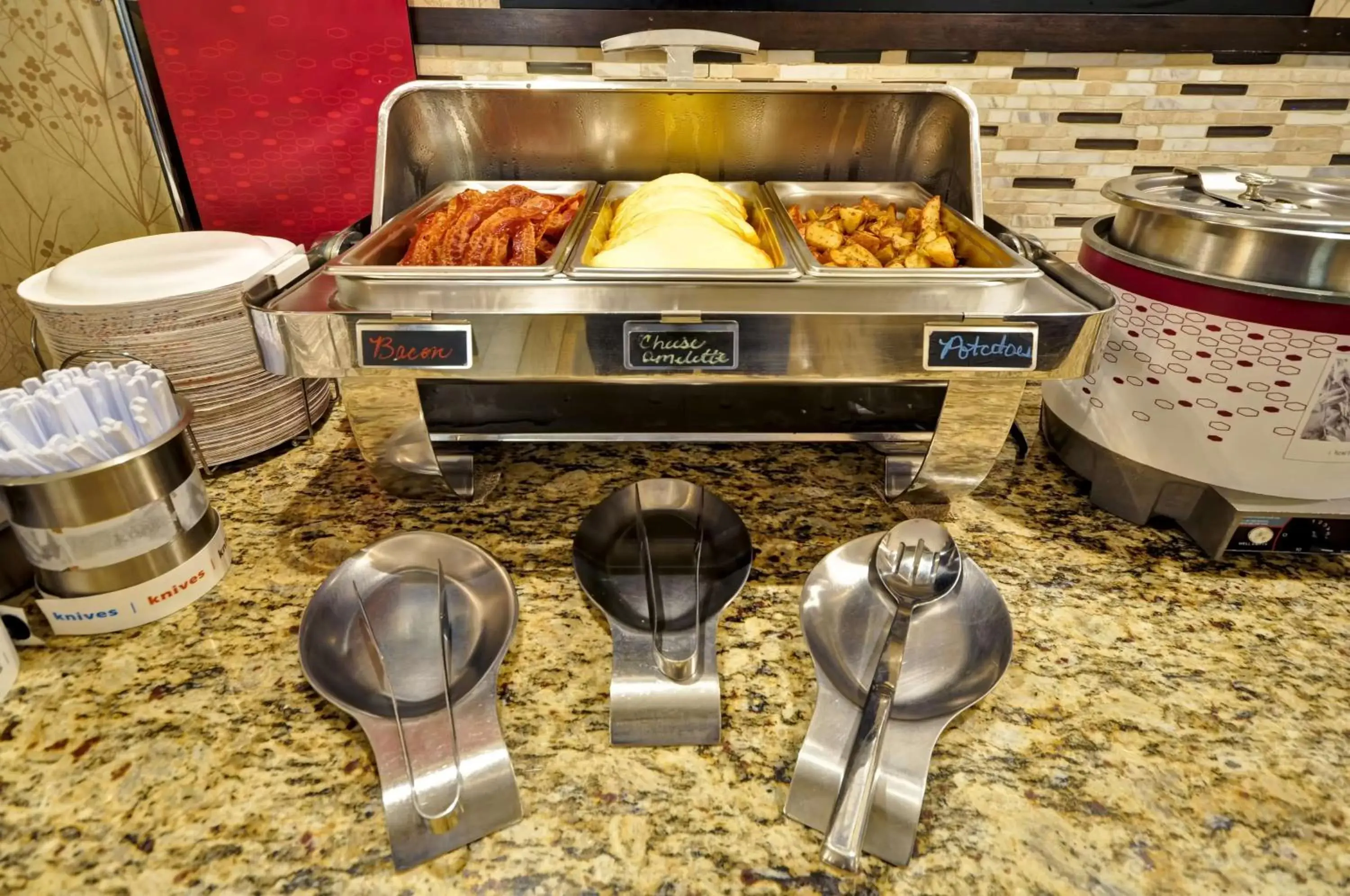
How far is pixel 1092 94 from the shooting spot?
161 centimetres

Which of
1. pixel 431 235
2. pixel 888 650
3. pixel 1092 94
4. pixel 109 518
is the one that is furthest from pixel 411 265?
pixel 1092 94

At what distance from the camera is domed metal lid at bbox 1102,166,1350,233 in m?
0.95

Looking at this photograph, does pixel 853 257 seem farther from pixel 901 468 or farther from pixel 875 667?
pixel 875 667

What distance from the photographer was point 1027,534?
1209mm

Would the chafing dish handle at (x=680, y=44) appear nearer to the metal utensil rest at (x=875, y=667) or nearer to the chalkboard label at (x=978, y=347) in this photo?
the chalkboard label at (x=978, y=347)

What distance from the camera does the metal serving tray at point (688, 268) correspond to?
99 centimetres

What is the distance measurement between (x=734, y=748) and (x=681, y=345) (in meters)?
0.51

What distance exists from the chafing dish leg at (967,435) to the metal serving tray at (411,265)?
63 cm

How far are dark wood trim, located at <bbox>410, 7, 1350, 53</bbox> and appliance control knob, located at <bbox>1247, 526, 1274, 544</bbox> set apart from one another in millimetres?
1106

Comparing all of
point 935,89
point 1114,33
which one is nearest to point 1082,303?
point 935,89

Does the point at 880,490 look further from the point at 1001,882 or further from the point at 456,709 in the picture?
the point at 456,709

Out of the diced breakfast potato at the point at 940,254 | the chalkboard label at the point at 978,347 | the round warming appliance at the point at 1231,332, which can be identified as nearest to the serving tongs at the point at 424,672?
the chalkboard label at the point at 978,347

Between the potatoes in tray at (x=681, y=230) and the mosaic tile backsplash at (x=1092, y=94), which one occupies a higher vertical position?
the mosaic tile backsplash at (x=1092, y=94)

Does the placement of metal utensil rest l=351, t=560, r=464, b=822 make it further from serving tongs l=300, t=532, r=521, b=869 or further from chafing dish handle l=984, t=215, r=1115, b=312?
chafing dish handle l=984, t=215, r=1115, b=312
